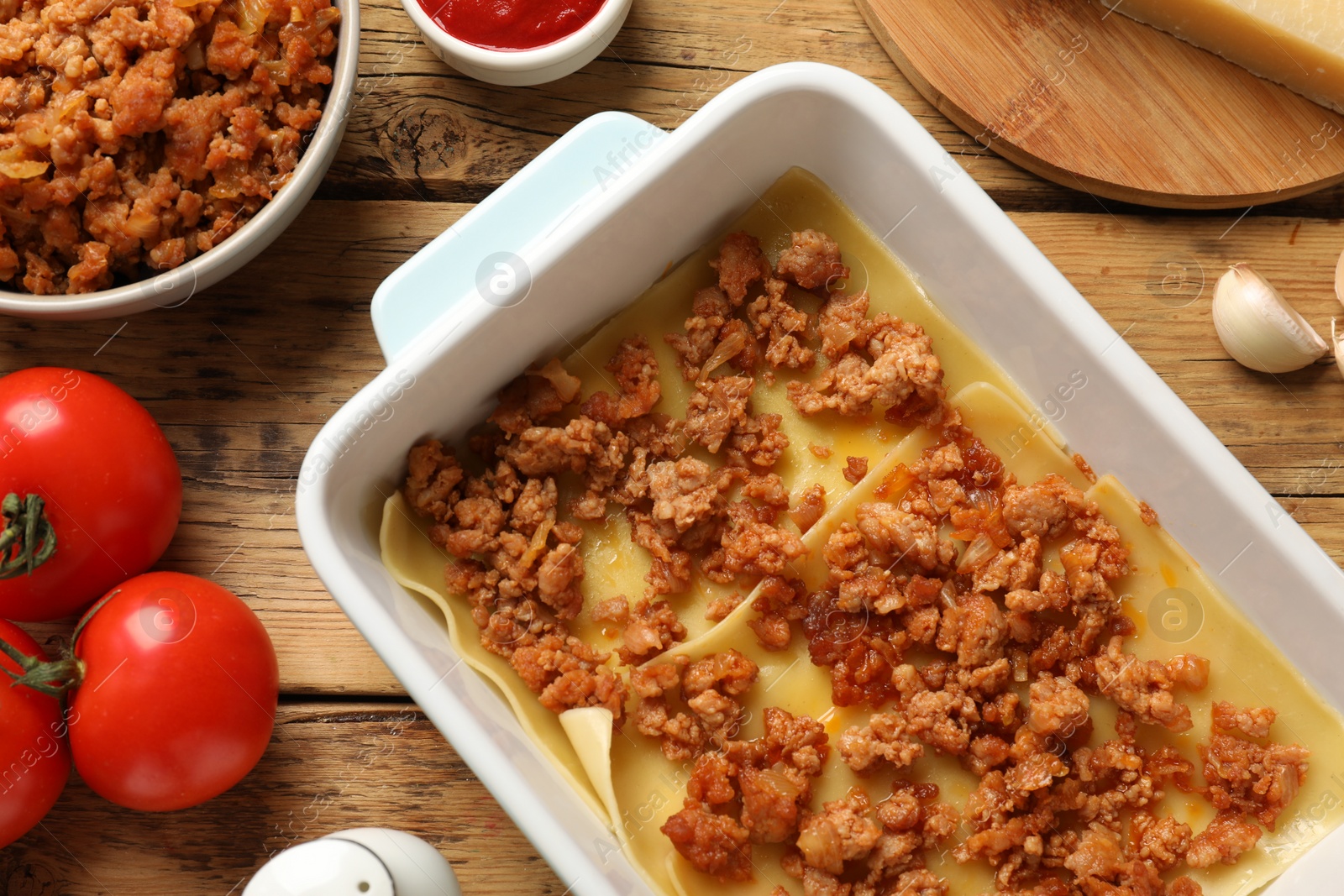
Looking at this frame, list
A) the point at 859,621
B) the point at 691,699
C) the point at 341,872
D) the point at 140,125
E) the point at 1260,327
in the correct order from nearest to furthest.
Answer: the point at 341,872 < the point at 140,125 < the point at 691,699 < the point at 859,621 < the point at 1260,327

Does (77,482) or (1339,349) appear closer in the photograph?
(77,482)

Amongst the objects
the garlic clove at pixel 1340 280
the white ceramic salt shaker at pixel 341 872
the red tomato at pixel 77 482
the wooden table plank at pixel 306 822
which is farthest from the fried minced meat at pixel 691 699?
the garlic clove at pixel 1340 280

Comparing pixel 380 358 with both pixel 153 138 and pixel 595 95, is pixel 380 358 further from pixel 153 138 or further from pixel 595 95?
pixel 595 95

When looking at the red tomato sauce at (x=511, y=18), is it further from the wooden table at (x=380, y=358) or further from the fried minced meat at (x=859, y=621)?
the fried minced meat at (x=859, y=621)

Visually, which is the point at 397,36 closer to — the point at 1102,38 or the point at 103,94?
the point at 103,94

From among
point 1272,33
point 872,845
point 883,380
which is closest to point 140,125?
point 883,380
